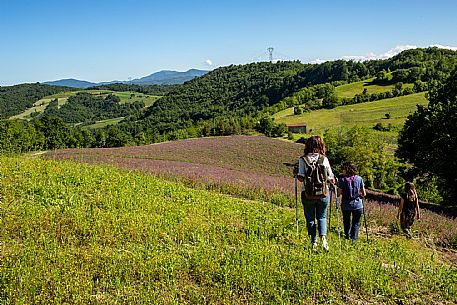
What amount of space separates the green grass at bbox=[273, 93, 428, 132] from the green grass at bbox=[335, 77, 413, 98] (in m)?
12.6

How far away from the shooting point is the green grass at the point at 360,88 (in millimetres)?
117606

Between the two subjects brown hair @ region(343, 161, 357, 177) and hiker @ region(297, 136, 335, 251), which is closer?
hiker @ region(297, 136, 335, 251)

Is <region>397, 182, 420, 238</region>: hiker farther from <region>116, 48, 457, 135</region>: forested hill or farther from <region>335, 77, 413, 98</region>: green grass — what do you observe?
<region>335, 77, 413, 98</region>: green grass

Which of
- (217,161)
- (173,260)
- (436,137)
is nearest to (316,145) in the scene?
(173,260)

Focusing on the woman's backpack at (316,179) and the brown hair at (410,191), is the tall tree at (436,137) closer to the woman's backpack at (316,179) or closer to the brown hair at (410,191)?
the brown hair at (410,191)

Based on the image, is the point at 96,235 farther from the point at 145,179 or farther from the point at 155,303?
the point at 145,179

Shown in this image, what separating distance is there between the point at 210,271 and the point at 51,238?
104 inches

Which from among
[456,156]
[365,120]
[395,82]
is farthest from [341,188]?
[395,82]

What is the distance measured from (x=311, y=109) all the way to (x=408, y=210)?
355 ft

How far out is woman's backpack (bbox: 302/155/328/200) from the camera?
20.3 ft

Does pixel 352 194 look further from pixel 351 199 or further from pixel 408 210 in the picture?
pixel 408 210

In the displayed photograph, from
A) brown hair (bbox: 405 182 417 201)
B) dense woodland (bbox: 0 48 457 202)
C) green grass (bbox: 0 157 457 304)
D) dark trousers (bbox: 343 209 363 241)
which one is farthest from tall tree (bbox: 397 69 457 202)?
dark trousers (bbox: 343 209 363 241)

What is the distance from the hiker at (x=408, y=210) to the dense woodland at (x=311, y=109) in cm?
50

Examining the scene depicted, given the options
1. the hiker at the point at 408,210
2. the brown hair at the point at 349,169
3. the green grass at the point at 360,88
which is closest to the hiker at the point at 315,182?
the brown hair at the point at 349,169
